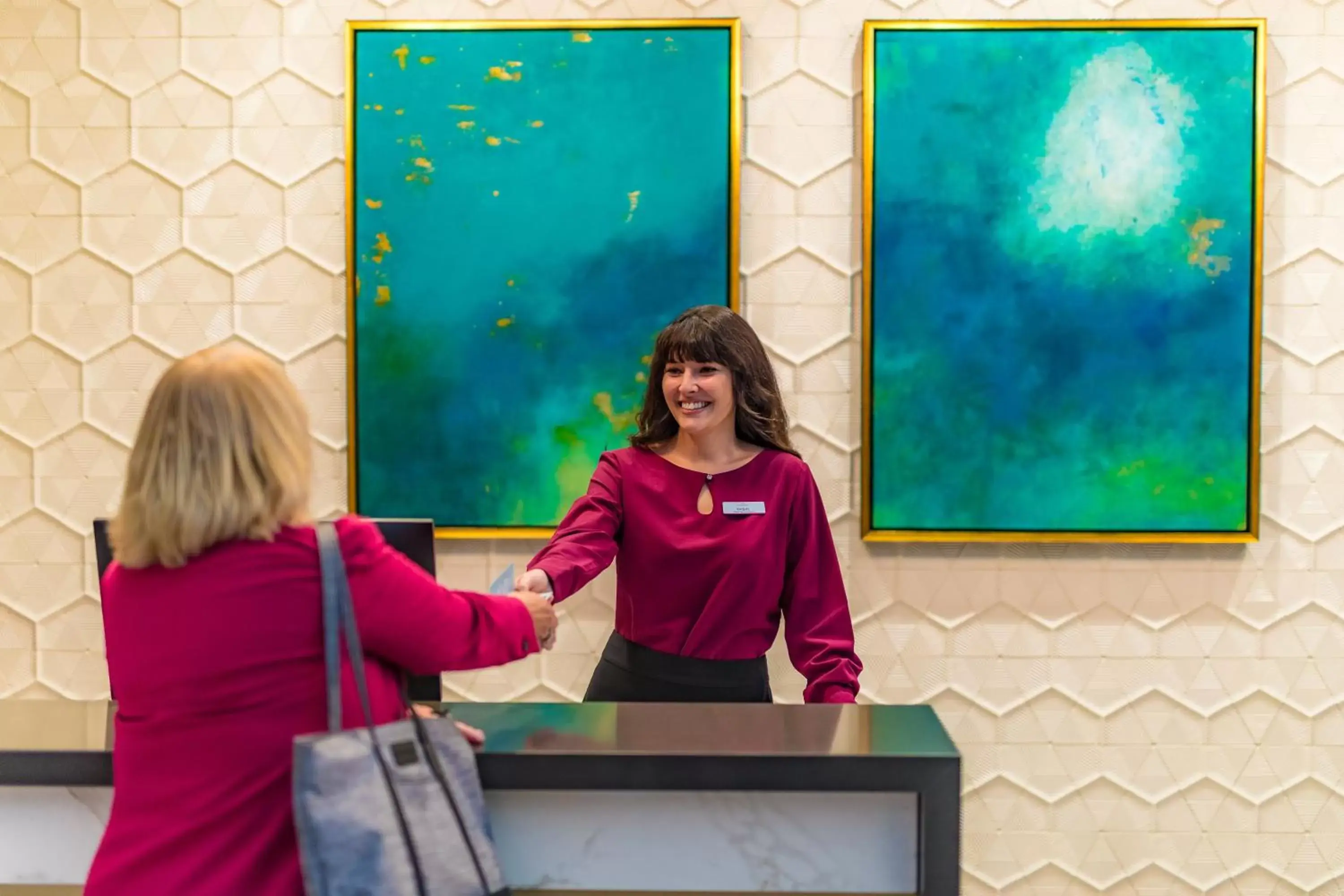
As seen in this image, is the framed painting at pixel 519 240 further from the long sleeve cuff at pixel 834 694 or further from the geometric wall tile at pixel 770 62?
the long sleeve cuff at pixel 834 694

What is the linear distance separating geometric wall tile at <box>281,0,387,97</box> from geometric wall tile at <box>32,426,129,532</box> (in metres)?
0.98

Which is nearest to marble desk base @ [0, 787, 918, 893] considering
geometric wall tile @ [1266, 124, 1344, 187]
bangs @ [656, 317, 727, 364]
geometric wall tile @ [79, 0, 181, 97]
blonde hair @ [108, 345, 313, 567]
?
blonde hair @ [108, 345, 313, 567]

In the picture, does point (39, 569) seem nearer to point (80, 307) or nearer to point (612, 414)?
point (80, 307)

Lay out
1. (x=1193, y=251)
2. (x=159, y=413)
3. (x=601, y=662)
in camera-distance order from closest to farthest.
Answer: (x=159, y=413) < (x=601, y=662) < (x=1193, y=251)

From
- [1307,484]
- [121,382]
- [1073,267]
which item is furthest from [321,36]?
[1307,484]

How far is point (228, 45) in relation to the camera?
256cm

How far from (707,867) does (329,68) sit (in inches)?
79.3

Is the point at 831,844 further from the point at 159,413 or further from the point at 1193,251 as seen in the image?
the point at 1193,251

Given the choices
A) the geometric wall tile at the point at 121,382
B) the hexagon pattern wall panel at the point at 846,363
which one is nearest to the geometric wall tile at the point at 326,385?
the hexagon pattern wall panel at the point at 846,363

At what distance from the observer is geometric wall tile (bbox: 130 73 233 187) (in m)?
2.57

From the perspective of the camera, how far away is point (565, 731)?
1378mm

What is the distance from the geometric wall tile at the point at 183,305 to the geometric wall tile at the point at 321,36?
50cm

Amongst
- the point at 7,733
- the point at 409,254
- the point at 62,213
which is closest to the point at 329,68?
the point at 409,254

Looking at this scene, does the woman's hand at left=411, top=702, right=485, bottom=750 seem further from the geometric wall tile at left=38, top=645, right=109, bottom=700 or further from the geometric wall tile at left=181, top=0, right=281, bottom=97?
the geometric wall tile at left=181, top=0, right=281, bottom=97
